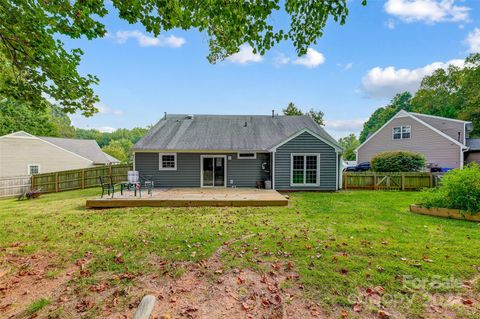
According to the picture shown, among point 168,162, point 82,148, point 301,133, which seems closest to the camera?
point 301,133

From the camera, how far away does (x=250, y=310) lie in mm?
2783

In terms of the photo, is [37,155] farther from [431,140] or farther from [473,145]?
[473,145]

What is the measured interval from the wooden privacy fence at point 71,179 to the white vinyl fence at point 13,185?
349mm

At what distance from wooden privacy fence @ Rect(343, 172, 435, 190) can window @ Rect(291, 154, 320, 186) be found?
2.56m

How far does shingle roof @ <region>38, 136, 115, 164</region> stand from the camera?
72.9ft

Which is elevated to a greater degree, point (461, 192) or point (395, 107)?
point (395, 107)

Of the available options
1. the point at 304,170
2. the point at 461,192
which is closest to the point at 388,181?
the point at 304,170

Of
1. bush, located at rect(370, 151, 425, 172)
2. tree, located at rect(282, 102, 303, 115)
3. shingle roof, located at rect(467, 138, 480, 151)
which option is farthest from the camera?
tree, located at rect(282, 102, 303, 115)

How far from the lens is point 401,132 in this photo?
68.1 feet

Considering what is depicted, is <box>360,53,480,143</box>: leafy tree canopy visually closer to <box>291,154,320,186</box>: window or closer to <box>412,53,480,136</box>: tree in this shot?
<box>412,53,480,136</box>: tree

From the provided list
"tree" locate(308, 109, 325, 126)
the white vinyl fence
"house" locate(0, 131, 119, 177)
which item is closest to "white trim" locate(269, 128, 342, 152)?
"tree" locate(308, 109, 325, 126)

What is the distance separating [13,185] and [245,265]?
1707 centimetres

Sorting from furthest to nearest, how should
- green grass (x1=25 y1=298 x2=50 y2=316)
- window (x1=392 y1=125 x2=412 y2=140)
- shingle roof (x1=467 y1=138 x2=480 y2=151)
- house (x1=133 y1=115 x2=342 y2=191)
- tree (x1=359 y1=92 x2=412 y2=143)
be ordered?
1. tree (x1=359 y1=92 x2=412 y2=143)
2. window (x1=392 y1=125 x2=412 y2=140)
3. shingle roof (x1=467 y1=138 x2=480 y2=151)
4. house (x1=133 y1=115 x2=342 y2=191)
5. green grass (x1=25 y1=298 x2=50 y2=316)

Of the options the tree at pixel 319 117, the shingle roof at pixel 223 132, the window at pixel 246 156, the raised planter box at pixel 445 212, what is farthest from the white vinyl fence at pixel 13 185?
the tree at pixel 319 117
